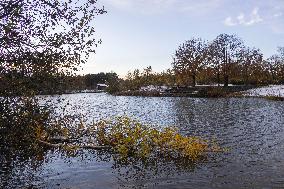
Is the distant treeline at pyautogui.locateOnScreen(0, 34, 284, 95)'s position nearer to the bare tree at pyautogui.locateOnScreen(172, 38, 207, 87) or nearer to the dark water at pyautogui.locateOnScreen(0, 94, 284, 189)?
the bare tree at pyautogui.locateOnScreen(172, 38, 207, 87)

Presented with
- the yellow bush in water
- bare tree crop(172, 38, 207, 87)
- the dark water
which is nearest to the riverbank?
bare tree crop(172, 38, 207, 87)

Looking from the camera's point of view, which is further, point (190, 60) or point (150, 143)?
point (190, 60)

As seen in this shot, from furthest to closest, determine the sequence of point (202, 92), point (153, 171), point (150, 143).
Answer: point (202, 92), point (150, 143), point (153, 171)

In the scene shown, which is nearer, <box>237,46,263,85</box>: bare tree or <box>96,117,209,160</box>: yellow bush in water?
<box>96,117,209,160</box>: yellow bush in water

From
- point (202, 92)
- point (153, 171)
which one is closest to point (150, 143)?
point (153, 171)

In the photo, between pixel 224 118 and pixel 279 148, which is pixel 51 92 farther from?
pixel 224 118

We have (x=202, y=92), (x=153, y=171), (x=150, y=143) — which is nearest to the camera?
(x=153, y=171)

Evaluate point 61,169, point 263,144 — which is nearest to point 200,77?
point 263,144

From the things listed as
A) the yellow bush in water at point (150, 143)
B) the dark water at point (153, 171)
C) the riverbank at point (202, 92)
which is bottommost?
the dark water at point (153, 171)

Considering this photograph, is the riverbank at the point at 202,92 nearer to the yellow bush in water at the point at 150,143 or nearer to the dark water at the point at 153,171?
the dark water at the point at 153,171

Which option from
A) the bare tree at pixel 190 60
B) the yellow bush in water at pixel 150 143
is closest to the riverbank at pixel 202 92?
the bare tree at pixel 190 60

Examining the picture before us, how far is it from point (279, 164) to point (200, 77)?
8796 centimetres

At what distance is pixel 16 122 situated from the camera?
1223cm

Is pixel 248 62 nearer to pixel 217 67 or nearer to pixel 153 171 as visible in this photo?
pixel 217 67
